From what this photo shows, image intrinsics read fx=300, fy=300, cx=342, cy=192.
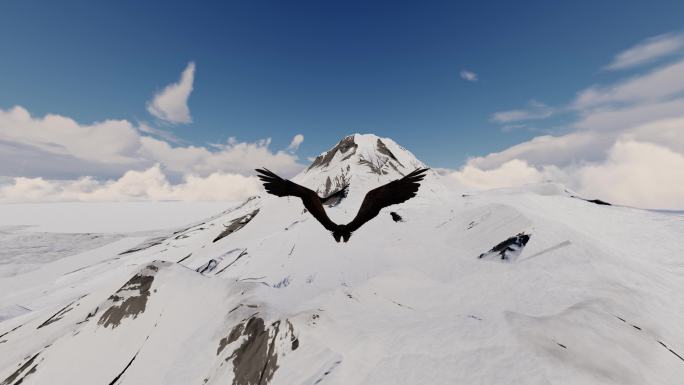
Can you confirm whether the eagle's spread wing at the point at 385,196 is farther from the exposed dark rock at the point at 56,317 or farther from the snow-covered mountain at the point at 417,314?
the exposed dark rock at the point at 56,317

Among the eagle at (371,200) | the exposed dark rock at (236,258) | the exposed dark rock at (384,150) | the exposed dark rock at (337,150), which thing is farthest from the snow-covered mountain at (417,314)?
the exposed dark rock at (337,150)

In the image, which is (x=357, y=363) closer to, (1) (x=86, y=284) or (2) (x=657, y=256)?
(2) (x=657, y=256)

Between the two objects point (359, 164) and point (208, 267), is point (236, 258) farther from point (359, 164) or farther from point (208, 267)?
point (359, 164)

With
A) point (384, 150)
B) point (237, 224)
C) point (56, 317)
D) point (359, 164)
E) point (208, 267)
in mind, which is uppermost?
point (384, 150)

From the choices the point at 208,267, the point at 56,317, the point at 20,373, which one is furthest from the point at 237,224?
the point at 20,373

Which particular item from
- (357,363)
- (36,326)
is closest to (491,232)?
(357,363)

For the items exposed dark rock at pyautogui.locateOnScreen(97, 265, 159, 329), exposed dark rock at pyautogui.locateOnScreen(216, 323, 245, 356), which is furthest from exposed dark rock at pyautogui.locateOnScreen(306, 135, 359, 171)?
exposed dark rock at pyautogui.locateOnScreen(216, 323, 245, 356)
